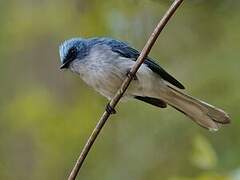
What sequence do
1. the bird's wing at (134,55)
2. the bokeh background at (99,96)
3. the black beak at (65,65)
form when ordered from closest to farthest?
1. the black beak at (65,65)
2. the bird's wing at (134,55)
3. the bokeh background at (99,96)

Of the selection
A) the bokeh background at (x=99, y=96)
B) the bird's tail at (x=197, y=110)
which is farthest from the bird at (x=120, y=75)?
the bokeh background at (x=99, y=96)

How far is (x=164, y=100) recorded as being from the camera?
425 centimetres

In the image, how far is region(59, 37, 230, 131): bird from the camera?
4008mm

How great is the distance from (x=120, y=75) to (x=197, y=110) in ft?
1.51

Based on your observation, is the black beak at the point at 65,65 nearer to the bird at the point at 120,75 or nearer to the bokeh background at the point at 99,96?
the bird at the point at 120,75

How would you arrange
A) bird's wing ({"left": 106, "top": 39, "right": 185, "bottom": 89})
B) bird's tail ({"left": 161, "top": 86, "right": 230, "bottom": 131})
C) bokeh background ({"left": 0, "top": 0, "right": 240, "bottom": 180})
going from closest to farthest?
bird's tail ({"left": 161, "top": 86, "right": 230, "bottom": 131}), bird's wing ({"left": 106, "top": 39, "right": 185, "bottom": 89}), bokeh background ({"left": 0, "top": 0, "right": 240, "bottom": 180})

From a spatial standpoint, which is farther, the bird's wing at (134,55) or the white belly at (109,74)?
the bird's wing at (134,55)

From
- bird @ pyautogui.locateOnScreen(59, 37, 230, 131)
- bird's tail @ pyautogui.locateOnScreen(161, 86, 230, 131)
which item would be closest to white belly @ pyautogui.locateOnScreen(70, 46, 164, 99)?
bird @ pyautogui.locateOnScreen(59, 37, 230, 131)

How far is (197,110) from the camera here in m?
3.94

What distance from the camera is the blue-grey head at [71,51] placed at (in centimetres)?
402

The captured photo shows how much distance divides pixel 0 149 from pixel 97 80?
2.37 m

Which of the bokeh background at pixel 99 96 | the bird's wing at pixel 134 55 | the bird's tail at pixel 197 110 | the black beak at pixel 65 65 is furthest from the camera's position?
the bokeh background at pixel 99 96

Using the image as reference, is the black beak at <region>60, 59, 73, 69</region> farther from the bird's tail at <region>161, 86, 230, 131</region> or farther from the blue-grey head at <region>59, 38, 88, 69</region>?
the bird's tail at <region>161, 86, 230, 131</region>

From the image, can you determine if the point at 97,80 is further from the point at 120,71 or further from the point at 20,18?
the point at 20,18
